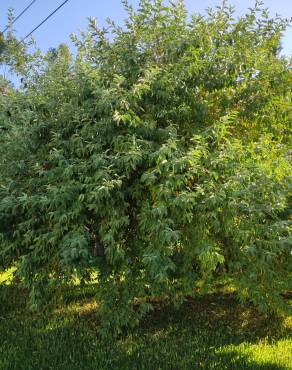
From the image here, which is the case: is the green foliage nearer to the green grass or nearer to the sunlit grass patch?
the green grass

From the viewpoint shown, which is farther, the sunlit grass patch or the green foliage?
the sunlit grass patch

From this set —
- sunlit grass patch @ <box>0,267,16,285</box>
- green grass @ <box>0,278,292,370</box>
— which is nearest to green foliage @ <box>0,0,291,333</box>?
green grass @ <box>0,278,292,370</box>

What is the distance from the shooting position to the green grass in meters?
4.20

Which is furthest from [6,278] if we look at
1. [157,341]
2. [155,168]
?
[155,168]

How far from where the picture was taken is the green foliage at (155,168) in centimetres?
407

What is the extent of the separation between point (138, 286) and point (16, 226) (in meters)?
1.58

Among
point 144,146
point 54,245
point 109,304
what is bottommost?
point 109,304

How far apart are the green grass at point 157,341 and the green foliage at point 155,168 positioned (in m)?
0.39

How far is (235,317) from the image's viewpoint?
5852mm

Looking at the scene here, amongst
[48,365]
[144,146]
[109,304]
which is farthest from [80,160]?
[48,365]

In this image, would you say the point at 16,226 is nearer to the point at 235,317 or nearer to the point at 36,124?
the point at 36,124

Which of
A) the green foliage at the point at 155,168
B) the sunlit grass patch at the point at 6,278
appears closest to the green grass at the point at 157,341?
the green foliage at the point at 155,168

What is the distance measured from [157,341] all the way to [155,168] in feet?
6.85

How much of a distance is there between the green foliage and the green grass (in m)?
0.39
